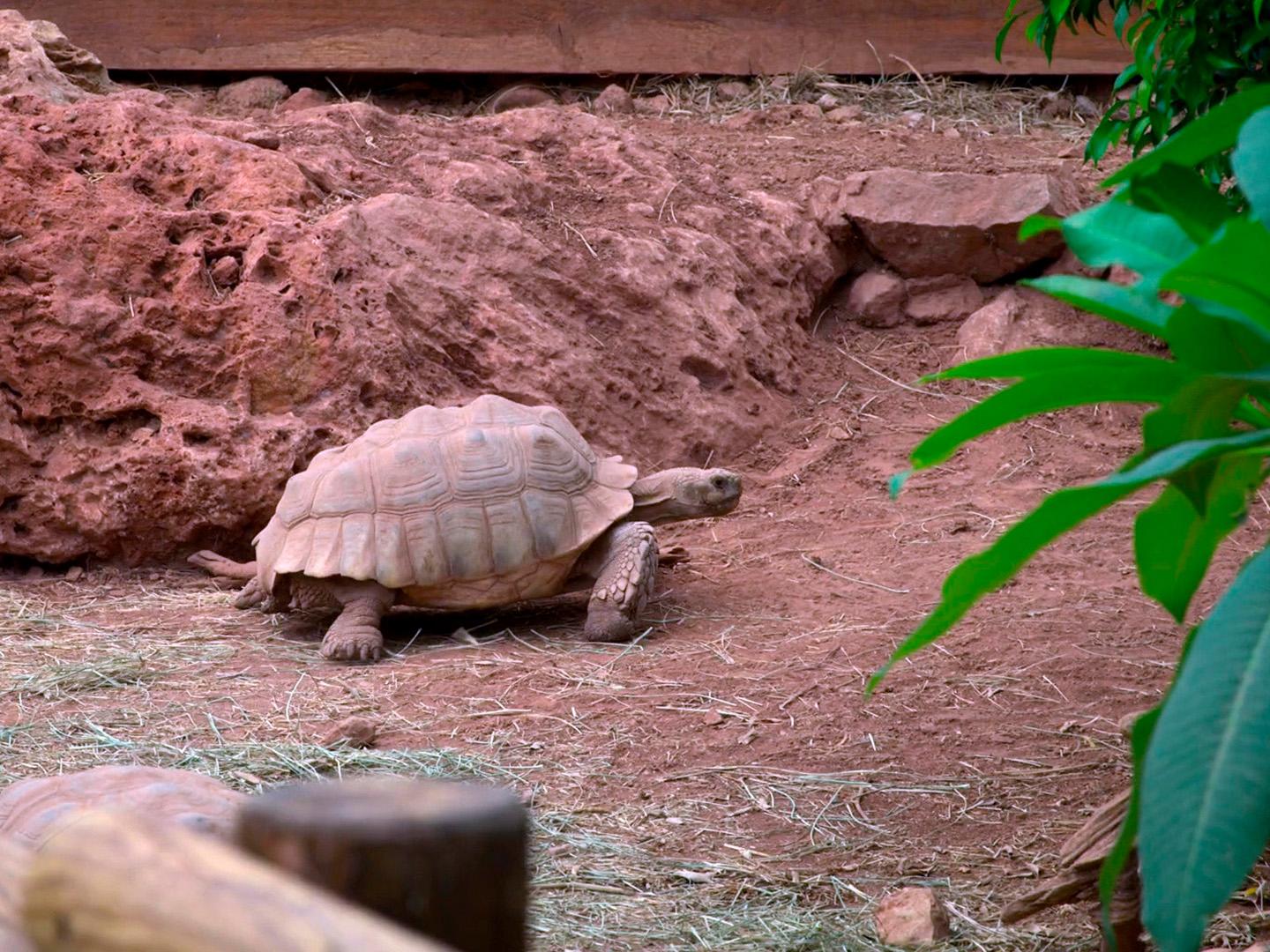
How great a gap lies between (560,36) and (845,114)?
69.9 inches

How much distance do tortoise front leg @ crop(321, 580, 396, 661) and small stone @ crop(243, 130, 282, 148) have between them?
2725 mm

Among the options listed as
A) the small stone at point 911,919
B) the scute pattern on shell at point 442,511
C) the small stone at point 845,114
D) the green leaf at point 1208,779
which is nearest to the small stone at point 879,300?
the small stone at point 845,114

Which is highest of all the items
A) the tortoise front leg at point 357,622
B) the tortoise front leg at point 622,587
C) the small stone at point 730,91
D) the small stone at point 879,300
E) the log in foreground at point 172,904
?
the log in foreground at point 172,904

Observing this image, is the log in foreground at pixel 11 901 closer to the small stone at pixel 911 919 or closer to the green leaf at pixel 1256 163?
the green leaf at pixel 1256 163

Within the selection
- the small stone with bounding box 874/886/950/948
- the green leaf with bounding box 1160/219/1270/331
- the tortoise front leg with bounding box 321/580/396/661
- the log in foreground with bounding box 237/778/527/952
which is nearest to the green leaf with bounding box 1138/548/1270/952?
the green leaf with bounding box 1160/219/1270/331

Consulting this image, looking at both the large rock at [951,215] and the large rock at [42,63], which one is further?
the large rock at [951,215]

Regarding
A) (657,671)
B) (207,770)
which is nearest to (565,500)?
(657,671)

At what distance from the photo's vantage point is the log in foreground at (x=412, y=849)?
3.28 feet

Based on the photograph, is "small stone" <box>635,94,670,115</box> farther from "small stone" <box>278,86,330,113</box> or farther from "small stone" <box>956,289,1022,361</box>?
"small stone" <box>956,289,1022,361</box>

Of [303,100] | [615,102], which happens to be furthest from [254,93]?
[615,102]

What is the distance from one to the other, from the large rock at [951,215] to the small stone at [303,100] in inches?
117

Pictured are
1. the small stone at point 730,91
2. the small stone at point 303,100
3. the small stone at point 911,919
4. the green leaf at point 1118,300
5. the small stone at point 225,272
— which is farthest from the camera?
the small stone at point 730,91

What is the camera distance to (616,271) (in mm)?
6730

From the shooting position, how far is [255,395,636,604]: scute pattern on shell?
458 centimetres
